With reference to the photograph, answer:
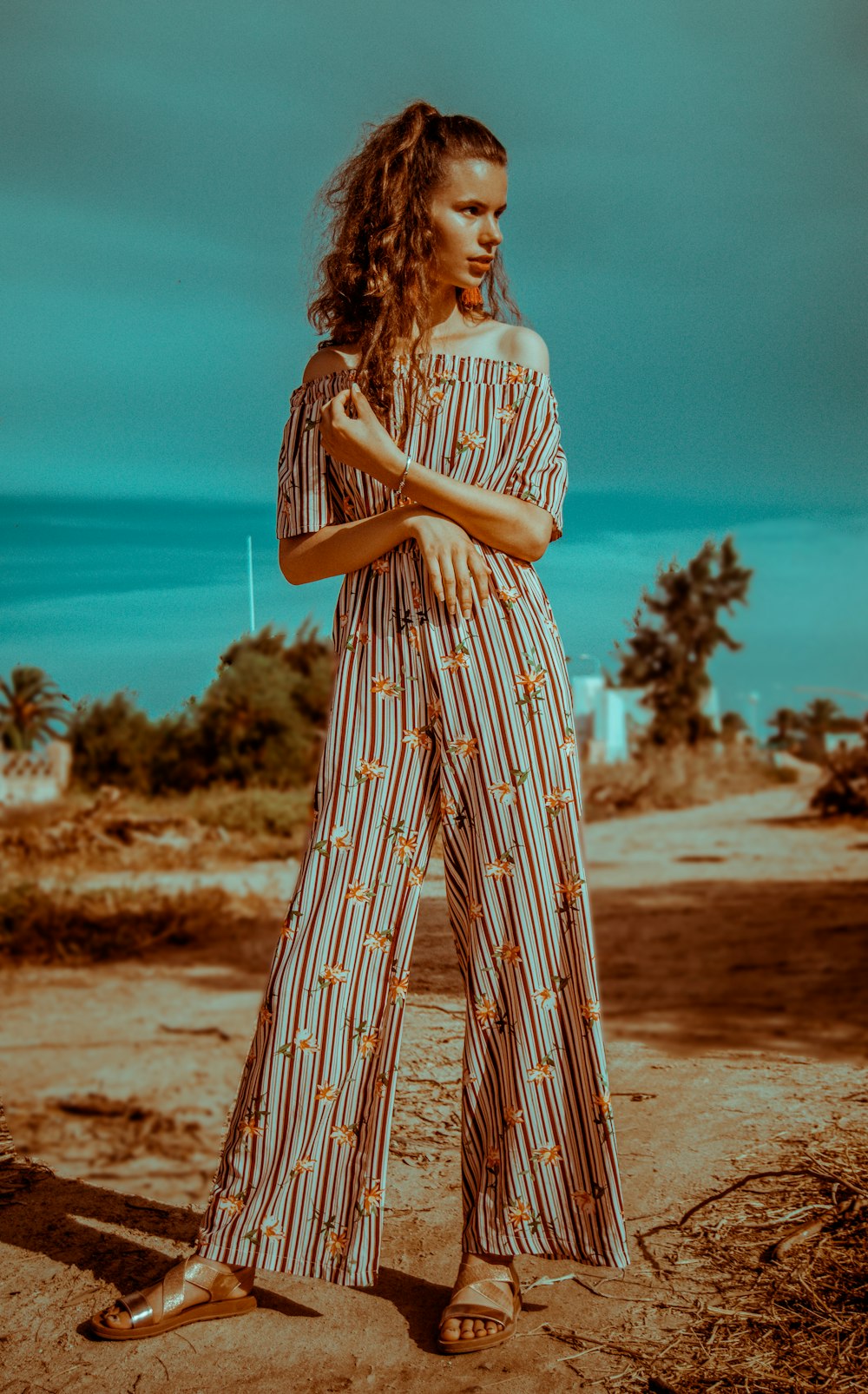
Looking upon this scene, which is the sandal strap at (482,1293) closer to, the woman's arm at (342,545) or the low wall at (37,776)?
the woman's arm at (342,545)

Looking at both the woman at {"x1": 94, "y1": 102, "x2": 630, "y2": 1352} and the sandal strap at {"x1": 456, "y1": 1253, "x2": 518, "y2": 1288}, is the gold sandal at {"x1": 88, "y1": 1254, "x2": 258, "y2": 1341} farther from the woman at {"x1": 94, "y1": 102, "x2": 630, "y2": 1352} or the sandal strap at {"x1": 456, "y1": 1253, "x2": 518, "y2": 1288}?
the sandal strap at {"x1": 456, "y1": 1253, "x2": 518, "y2": 1288}

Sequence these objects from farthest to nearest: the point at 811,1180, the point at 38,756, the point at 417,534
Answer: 1. the point at 38,756
2. the point at 811,1180
3. the point at 417,534

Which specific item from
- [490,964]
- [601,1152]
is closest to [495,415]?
[490,964]

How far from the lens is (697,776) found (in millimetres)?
6609

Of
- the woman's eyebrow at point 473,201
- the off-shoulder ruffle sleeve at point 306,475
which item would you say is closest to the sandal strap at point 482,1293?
the off-shoulder ruffle sleeve at point 306,475

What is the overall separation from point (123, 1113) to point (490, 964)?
5.83 meters

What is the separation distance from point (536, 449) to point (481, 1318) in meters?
1.22

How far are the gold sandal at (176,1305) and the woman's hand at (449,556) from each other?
100cm

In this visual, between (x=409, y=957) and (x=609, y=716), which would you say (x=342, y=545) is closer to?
(x=409, y=957)

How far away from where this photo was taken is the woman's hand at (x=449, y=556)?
168 cm

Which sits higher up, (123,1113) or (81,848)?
(81,848)

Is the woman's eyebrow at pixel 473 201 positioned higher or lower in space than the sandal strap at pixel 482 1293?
higher

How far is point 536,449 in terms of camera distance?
174 centimetres

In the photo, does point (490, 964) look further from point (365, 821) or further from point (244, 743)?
point (244, 743)
